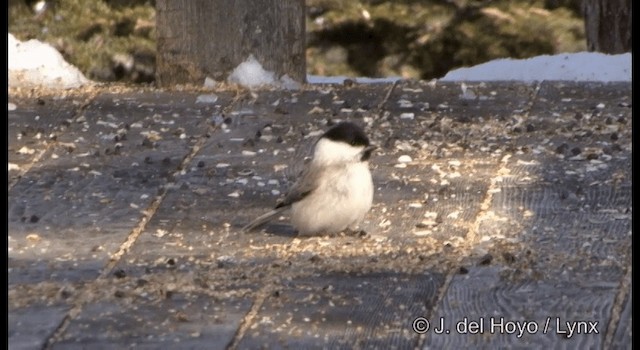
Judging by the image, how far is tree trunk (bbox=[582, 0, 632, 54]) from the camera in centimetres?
955

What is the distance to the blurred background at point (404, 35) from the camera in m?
11.0

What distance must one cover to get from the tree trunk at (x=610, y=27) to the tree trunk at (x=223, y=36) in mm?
3059

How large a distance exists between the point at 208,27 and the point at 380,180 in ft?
5.68

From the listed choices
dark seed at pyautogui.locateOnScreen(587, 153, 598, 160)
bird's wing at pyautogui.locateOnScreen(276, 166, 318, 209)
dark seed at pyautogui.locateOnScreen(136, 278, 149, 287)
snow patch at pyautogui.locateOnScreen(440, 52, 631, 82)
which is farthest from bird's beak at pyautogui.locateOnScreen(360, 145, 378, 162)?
snow patch at pyautogui.locateOnScreen(440, 52, 631, 82)

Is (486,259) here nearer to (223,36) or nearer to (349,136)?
(349,136)

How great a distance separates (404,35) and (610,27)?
2.39 m

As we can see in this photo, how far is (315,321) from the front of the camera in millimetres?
4199

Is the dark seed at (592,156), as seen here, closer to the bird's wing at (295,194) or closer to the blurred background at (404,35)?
the bird's wing at (295,194)

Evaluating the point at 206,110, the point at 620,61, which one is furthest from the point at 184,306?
the point at 620,61

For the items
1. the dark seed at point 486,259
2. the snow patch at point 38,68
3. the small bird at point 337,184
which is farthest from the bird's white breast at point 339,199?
the snow patch at point 38,68

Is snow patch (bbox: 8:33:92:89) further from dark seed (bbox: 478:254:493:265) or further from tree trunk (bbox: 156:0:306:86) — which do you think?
dark seed (bbox: 478:254:493:265)

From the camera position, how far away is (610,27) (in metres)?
9.59

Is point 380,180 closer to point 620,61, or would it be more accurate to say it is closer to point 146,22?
point 620,61

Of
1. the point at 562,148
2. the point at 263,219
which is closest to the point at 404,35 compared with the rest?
the point at 562,148
